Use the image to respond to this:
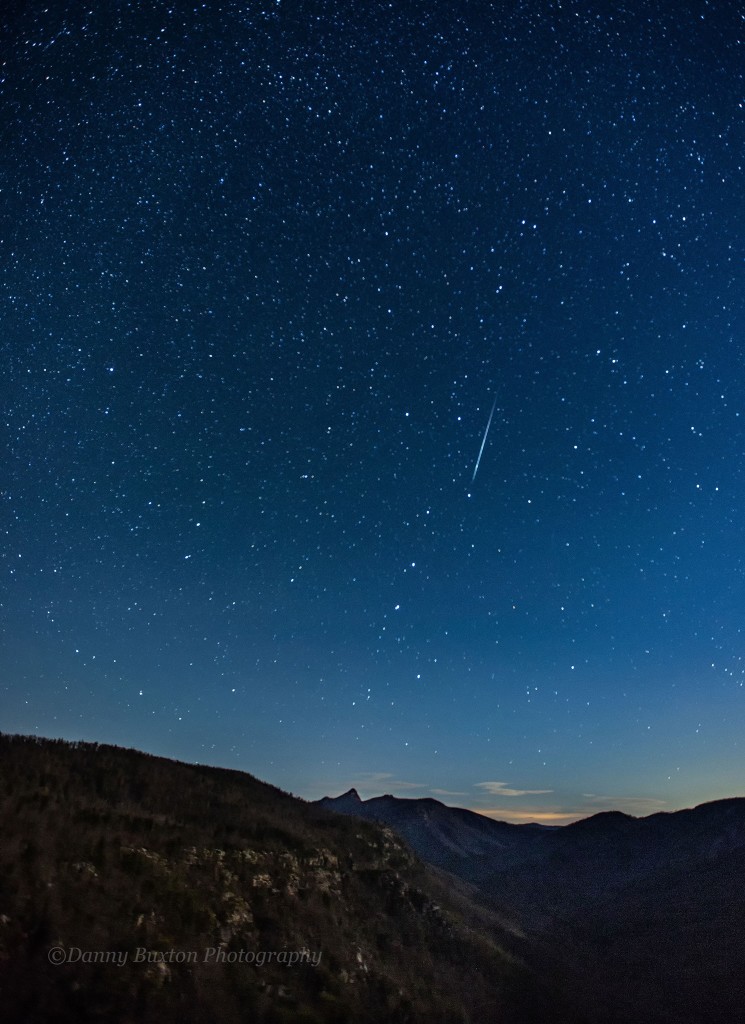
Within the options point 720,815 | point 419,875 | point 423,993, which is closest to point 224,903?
point 423,993

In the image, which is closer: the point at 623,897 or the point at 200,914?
the point at 200,914

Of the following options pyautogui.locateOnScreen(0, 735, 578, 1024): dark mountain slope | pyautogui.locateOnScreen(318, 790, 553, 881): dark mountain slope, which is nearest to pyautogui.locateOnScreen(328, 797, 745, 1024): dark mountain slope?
pyautogui.locateOnScreen(318, 790, 553, 881): dark mountain slope

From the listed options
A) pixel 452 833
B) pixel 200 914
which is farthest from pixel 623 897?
pixel 452 833

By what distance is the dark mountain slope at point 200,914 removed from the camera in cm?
1089

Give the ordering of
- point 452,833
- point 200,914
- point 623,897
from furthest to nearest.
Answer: point 452,833, point 623,897, point 200,914

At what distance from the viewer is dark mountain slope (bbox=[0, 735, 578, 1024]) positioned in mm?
10891

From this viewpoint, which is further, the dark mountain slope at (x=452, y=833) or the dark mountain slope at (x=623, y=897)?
the dark mountain slope at (x=452, y=833)

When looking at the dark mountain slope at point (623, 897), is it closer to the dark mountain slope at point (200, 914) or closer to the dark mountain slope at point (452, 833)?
the dark mountain slope at point (452, 833)

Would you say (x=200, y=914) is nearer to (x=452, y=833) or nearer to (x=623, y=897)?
(x=623, y=897)

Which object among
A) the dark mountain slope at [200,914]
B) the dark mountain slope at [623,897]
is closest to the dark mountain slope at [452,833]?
the dark mountain slope at [623,897]

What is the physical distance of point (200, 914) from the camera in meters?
14.2

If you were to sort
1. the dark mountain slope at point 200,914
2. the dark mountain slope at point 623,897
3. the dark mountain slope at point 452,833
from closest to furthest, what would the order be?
the dark mountain slope at point 200,914
the dark mountain slope at point 623,897
the dark mountain slope at point 452,833

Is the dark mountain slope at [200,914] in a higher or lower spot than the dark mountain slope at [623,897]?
higher

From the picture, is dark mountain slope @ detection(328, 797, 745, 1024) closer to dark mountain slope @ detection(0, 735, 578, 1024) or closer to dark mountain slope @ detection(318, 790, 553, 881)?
dark mountain slope @ detection(318, 790, 553, 881)
